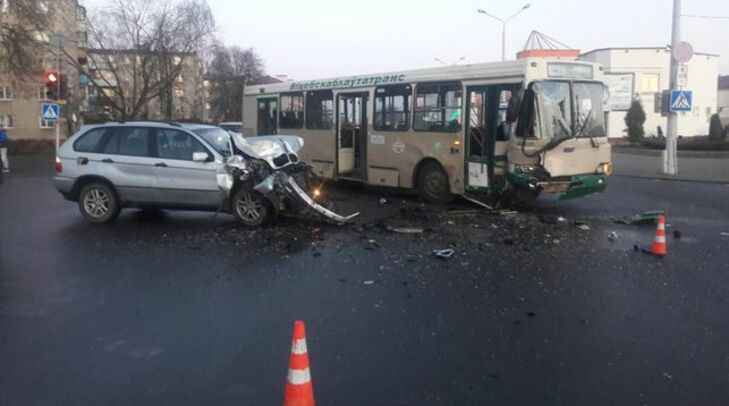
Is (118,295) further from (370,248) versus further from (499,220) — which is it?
(499,220)

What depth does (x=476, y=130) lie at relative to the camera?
42.1 ft

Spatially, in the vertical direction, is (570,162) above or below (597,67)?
below

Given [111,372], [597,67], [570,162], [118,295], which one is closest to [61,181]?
[118,295]

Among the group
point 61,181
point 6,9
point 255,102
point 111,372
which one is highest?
point 6,9

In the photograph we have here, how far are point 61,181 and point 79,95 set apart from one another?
46.0m

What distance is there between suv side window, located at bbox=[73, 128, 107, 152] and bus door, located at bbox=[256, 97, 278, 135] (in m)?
7.54

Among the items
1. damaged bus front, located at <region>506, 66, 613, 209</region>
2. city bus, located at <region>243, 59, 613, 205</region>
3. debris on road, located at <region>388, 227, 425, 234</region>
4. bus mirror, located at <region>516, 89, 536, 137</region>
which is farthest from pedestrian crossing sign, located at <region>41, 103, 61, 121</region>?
bus mirror, located at <region>516, 89, 536, 137</region>

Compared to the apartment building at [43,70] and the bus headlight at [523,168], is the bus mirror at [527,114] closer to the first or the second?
the bus headlight at [523,168]

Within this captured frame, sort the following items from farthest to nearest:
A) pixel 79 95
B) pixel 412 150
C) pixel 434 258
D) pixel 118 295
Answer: pixel 79 95 < pixel 412 150 < pixel 434 258 < pixel 118 295

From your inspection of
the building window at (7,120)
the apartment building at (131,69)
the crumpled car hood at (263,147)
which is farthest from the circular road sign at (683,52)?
the building window at (7,120)

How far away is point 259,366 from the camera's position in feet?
15.5

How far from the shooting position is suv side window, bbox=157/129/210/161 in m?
10.7

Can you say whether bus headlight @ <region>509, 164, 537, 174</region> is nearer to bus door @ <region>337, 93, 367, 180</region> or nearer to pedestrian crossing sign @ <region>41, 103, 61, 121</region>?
bus door @ <region>337, 93, 367, 180</region>

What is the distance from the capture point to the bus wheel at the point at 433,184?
13578 millimetres
